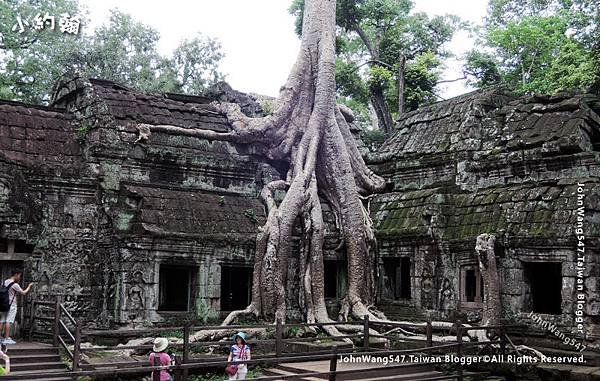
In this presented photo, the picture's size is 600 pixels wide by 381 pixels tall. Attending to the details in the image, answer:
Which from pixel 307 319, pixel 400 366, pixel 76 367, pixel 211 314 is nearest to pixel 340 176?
pixel 307 319

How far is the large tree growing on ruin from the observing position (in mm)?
12148

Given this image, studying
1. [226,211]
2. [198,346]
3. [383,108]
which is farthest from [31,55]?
[198,346]

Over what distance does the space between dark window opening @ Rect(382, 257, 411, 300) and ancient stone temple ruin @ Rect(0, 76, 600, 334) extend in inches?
1.7

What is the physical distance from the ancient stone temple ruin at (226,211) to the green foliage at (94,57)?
11966mm

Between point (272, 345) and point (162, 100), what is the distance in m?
5.98

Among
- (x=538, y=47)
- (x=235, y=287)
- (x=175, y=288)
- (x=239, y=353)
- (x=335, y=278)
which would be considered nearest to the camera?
(x=239, y=353)

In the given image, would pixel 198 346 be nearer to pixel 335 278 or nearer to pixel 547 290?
pixel 335 278

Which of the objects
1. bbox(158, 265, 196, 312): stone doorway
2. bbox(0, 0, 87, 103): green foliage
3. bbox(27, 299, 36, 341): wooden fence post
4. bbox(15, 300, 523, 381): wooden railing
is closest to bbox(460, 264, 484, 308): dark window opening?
bbox(15, 300, 523, 381): wooden railing

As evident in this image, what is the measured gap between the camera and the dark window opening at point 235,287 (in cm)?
1259

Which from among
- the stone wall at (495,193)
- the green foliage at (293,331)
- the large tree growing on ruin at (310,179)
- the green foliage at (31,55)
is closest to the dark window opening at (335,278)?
the large tree growing on ruin at (310,179)

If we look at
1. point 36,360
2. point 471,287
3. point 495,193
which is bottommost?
point 36,360

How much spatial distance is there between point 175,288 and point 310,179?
3.48 m

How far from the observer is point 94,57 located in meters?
25.0

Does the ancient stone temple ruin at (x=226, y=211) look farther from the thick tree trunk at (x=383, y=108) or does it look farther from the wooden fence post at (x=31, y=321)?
the thick tree trunk at (x=383, y=108)
